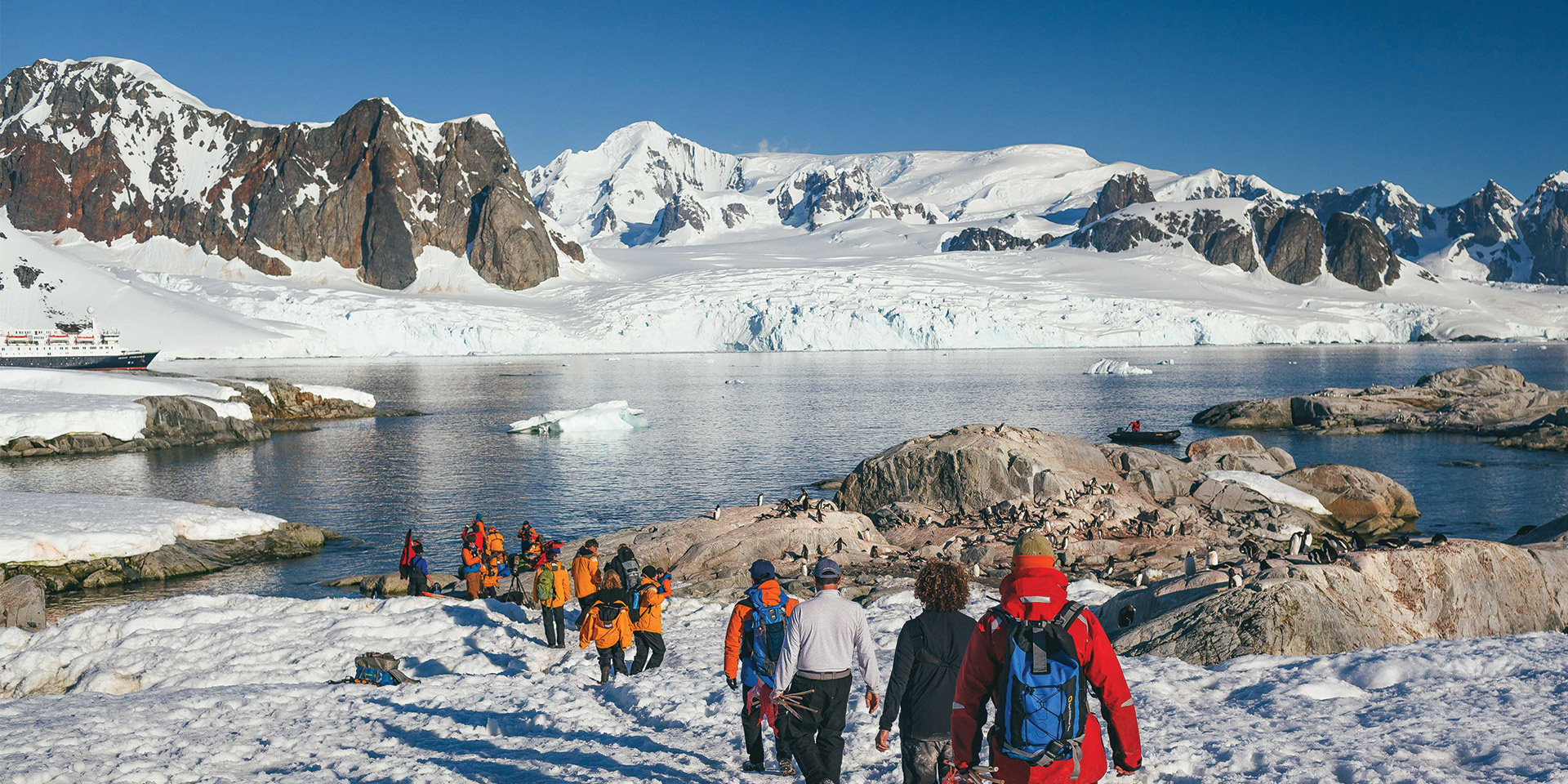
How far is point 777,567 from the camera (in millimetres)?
18109

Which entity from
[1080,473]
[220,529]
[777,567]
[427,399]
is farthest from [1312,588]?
[427,399]

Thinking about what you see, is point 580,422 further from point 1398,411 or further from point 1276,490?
point 1398,411

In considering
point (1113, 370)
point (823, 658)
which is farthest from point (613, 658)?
point (1113, 370)

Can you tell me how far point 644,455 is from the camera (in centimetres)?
4109

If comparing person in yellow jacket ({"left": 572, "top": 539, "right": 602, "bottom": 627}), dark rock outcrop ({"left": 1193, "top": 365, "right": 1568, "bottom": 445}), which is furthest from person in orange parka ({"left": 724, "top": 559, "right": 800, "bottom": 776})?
dark rock outcrop ({"left": 1193, "top": 365, "right": 1568, "bottom": 445})

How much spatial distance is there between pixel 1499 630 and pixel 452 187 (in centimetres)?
17606

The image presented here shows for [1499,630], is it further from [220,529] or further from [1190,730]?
[220,529]

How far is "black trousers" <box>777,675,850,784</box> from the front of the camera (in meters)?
6.79

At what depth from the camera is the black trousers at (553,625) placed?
1351 cm

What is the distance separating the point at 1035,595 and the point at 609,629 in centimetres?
736

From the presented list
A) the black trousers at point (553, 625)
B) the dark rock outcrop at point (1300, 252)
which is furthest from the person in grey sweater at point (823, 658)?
the dark rock outcrop at point (1300, 252)

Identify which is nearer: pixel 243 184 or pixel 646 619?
pixel 646 619

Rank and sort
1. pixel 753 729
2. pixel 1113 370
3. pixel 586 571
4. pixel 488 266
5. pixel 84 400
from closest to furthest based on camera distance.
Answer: pixel 753 729 → pixel 586 571 → pixel 84 400 → pixel 1113 370 → pixel 488 266

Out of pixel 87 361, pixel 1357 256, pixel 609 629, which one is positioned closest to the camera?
pixel 609 629
